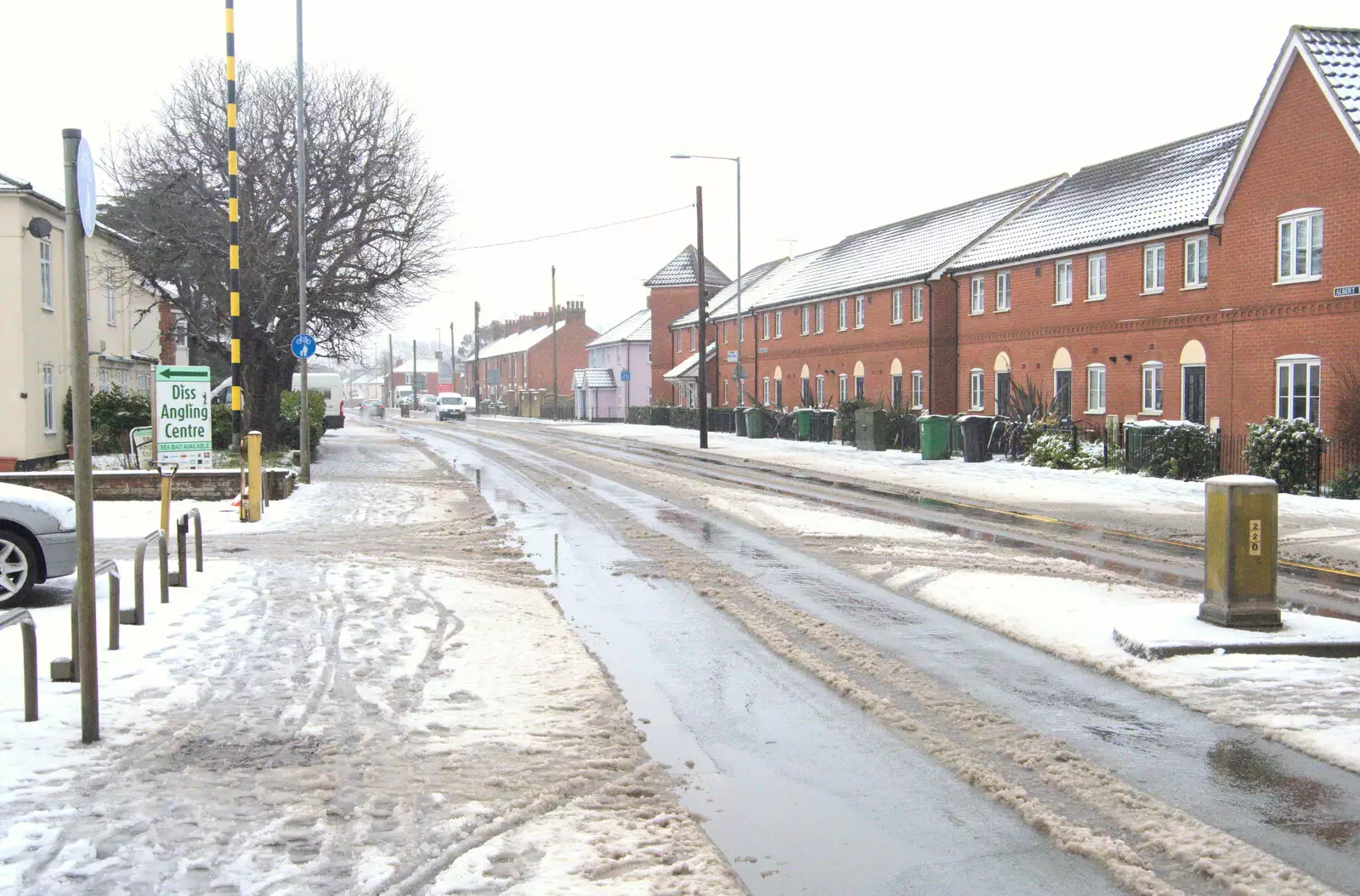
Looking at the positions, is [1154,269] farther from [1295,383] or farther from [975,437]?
[1295,383]

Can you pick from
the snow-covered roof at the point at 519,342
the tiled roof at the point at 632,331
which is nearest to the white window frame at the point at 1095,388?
the tiled roof at the point at 632,331

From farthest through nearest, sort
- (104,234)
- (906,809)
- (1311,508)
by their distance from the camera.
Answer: (104,234)
(1311,508)
(906,809)

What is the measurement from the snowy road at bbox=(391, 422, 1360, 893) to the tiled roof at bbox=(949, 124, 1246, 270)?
71.3 ft

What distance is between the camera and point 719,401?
213 feet

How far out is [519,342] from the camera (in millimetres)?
117750

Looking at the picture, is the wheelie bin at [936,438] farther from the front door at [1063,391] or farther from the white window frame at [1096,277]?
the white window frame at [1096,277]

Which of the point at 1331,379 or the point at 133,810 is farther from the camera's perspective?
the point at 1331,379

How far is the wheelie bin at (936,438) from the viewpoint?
32.4 m

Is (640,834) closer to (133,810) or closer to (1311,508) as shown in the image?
(133,810)

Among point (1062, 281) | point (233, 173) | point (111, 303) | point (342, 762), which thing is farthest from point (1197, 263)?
point (111, 303)

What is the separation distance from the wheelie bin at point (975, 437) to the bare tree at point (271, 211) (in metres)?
16.6

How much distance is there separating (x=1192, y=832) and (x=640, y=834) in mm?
2345

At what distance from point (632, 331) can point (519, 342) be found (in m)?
34.9

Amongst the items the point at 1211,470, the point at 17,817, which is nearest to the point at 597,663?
the point at 17,817
